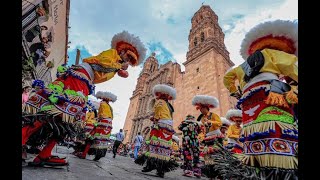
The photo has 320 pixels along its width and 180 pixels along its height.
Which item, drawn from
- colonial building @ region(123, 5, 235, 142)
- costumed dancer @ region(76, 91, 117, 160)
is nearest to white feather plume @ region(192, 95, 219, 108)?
costumed dancer @ region(76, 91, 117, 160)

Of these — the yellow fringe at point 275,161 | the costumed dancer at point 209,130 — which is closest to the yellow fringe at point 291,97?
the yellow fringe at point 275,161

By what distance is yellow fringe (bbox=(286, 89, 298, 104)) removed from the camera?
1.65 metres

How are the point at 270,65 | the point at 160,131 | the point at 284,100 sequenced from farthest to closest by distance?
the point at 160,131, the point at 270,65, the point at 284,100

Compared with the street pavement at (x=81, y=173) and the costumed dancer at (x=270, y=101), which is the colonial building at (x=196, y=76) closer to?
the street pavement at (x=81, y=173)

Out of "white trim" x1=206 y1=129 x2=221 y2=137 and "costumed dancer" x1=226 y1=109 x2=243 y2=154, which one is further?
"costumed dancer" x1=226 y1=109 x2=243 y2=154

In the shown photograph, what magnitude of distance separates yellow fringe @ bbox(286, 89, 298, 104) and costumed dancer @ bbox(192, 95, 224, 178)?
112 inches

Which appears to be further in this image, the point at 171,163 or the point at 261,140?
the point at 171,163

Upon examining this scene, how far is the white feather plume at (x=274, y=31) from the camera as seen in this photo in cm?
199

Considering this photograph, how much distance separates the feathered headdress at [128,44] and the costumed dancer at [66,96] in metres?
0.27

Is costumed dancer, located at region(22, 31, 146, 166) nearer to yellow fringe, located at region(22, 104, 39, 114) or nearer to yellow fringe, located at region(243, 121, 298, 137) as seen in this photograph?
yellow fringe, located at region(22, 104, 39, 114)

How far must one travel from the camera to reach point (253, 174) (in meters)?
1.64
